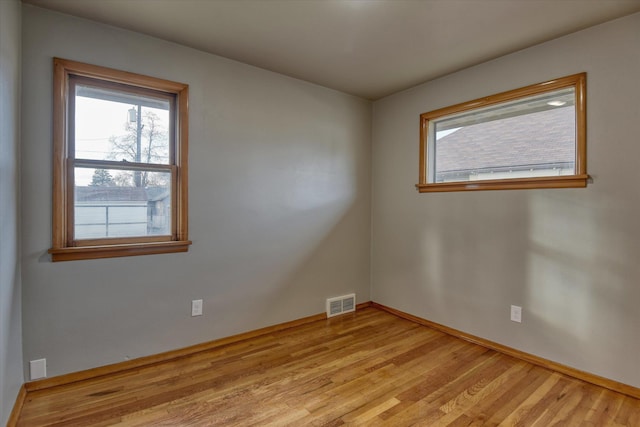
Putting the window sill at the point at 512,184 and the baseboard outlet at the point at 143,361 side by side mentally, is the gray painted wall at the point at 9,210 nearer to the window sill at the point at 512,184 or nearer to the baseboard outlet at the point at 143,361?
the baseboard outlet at the point at 143,361

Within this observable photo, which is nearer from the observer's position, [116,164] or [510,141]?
[116,164]

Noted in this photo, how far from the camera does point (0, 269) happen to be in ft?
5.15

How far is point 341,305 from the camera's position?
3615mm

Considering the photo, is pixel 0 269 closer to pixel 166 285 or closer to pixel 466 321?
pixel 166 285

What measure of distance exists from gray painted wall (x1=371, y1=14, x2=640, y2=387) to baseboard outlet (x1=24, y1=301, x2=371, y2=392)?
155 centimetres

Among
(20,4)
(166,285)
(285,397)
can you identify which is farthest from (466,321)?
(20,4)

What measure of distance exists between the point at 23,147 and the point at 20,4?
0.86 meters

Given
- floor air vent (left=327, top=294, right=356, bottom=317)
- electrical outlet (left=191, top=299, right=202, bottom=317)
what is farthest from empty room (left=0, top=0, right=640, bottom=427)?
floor air vent (left=327, top=294, right=356, bottom=317)

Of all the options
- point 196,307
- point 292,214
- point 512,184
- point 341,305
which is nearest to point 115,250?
point 196,307

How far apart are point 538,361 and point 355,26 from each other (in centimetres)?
283

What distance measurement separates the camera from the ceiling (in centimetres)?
203

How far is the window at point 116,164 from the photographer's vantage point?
2.16 m

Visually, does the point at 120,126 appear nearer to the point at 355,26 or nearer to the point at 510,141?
the point at 355,26

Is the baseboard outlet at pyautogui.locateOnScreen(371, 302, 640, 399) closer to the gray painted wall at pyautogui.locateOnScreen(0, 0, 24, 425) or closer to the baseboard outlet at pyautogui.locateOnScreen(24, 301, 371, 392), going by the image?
the baseboard outlet at pyautogui.locateOnScreen(24, 301, 371, 392)
